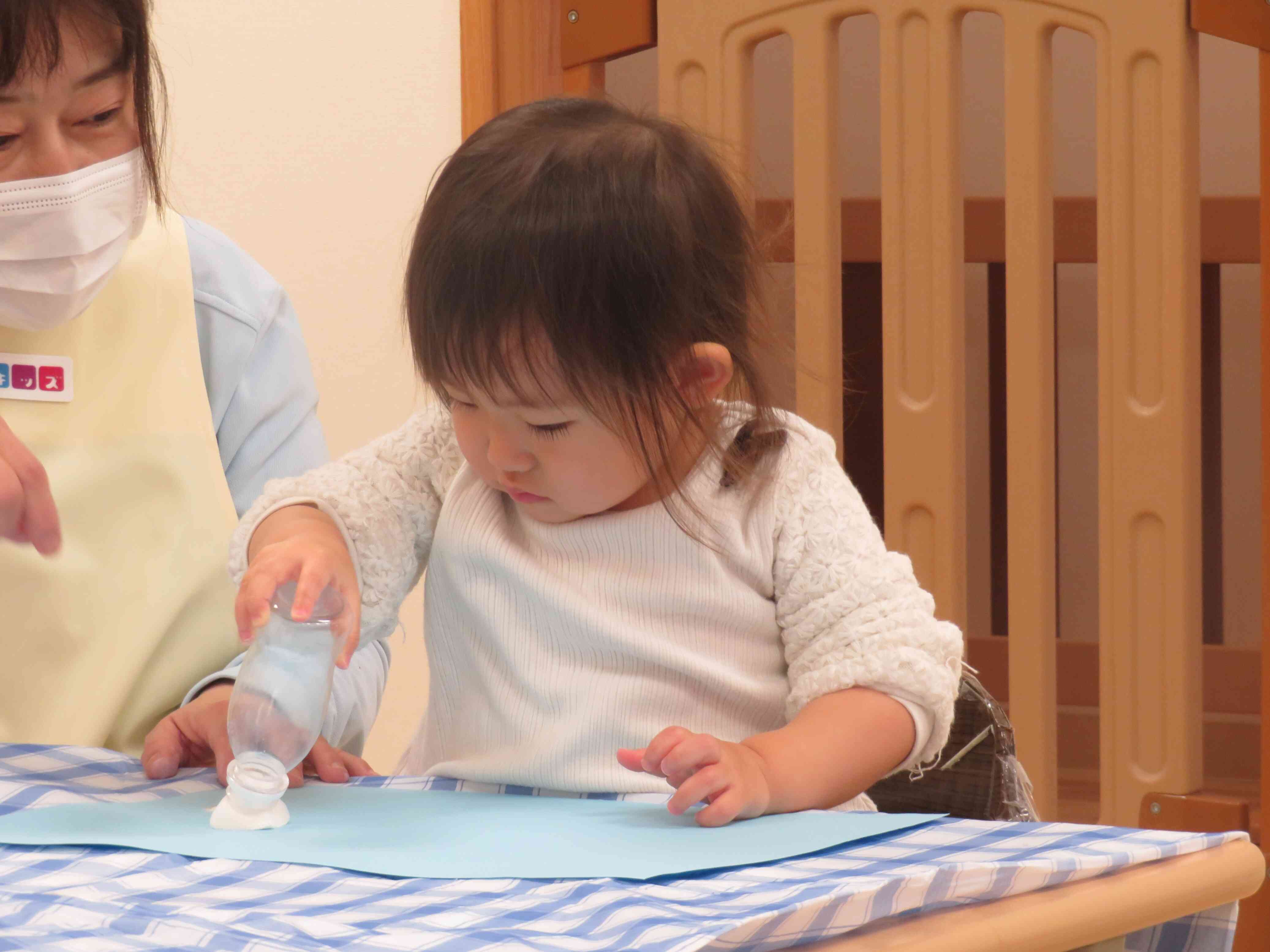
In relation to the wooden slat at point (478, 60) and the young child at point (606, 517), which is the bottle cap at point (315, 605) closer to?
the young child at point (606, 517)

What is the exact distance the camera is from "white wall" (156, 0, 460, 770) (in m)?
1.98

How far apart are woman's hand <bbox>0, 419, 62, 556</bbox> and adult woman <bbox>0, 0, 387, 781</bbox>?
0.85ft

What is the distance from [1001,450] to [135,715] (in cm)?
235

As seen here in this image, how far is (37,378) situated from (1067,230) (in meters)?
1.85

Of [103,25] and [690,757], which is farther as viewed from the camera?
[103,25]

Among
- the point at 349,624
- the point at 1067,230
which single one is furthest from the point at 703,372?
the point at 1067,230

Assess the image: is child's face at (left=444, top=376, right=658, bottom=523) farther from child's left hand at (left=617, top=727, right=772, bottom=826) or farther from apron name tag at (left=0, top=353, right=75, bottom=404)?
apron name tag at (left=0, top=353, right=75, bottom=404)

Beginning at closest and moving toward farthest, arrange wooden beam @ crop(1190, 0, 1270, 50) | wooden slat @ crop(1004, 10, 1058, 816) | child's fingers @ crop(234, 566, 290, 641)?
child's fingers @ crop(234, 566, 290, 641) → wooden beam @ crop(1190, 0, 1270, 50) → wooden slat @ crop(1004, 10, 1058, 816)

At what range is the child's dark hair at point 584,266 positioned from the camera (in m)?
0.73

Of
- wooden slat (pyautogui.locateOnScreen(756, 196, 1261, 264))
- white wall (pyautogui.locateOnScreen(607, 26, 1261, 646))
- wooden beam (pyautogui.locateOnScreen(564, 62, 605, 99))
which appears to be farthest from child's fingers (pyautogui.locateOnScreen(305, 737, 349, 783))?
white wall (pyautogui.locateOnScreen(607, 26, 1261, 646))

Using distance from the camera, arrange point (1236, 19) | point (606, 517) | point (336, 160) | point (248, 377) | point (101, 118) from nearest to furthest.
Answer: point (606, 517)
point (101, 118)
point (248, 377)
point (1236, 19)
point (336, 160)

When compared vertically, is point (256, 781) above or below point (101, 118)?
below

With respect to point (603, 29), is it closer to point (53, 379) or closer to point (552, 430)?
point (53, 379)

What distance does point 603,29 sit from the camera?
189 centimetres
